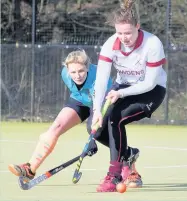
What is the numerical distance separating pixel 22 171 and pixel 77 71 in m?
1.03

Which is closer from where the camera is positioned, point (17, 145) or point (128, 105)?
point (128, 105)

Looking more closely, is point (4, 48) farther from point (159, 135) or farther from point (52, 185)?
point (52, 185)

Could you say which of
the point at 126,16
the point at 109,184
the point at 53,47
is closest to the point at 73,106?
the point at 109,184

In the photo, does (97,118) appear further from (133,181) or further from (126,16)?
(126,16)

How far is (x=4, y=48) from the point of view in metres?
17.6

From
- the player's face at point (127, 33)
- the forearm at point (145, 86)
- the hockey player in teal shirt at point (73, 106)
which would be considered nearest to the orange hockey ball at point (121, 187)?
the hockey player in teal shirt at point (73, 106)

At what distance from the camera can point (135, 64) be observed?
7.69 meters

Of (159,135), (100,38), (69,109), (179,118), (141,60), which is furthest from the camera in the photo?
(100,38)

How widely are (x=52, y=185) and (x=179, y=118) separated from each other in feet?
29.1

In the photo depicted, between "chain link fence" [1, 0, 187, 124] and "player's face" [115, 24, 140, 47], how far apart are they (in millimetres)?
9165

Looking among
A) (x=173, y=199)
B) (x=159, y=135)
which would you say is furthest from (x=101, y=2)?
(x=173, y=199)

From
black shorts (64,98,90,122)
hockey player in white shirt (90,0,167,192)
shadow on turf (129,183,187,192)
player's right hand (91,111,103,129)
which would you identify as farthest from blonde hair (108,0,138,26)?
shadow on turf (129,183,187,192)

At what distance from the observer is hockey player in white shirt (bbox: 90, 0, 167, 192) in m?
7.60

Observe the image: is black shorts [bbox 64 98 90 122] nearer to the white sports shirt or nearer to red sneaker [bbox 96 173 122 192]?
the white sports shirt
